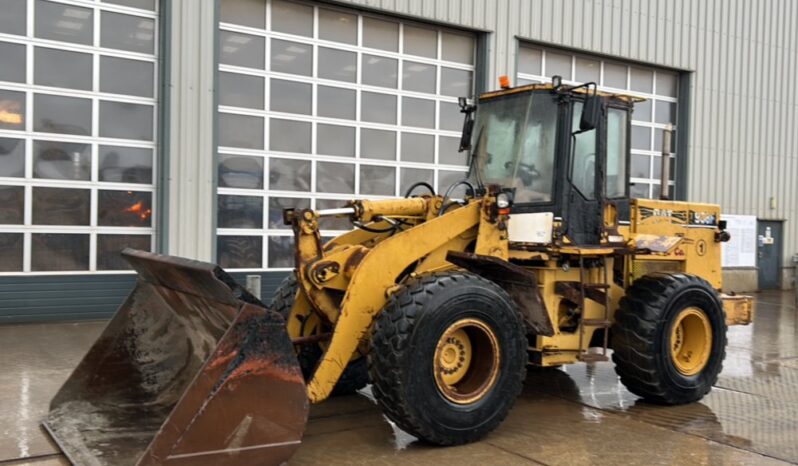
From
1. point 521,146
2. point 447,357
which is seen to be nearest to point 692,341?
point 521,146

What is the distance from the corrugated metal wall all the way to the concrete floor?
847 centimetres

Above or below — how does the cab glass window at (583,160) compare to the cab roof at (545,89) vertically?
below

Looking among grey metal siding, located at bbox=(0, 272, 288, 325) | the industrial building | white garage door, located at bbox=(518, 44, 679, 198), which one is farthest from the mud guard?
white garage door, located at bbox=(518, 44, 679, 198)

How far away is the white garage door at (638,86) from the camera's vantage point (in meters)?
15.5

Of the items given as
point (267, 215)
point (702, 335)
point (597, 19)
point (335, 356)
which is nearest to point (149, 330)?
point (335, 356)

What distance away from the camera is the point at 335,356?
16.6ft

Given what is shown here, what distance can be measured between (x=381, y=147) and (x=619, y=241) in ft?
24.0

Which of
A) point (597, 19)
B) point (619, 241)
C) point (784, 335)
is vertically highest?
point (597, 19)

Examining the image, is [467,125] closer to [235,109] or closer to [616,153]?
[616,153]

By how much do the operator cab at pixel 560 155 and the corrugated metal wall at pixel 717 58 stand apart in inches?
300

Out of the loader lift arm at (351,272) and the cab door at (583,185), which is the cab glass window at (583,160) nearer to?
the cab door at (583,185)

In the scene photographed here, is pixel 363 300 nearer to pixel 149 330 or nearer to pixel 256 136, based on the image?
pixel 149 330

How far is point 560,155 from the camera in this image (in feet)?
20.6

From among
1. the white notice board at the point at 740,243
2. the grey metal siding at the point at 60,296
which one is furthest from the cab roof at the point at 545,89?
the white notice board at the point at 740,243
